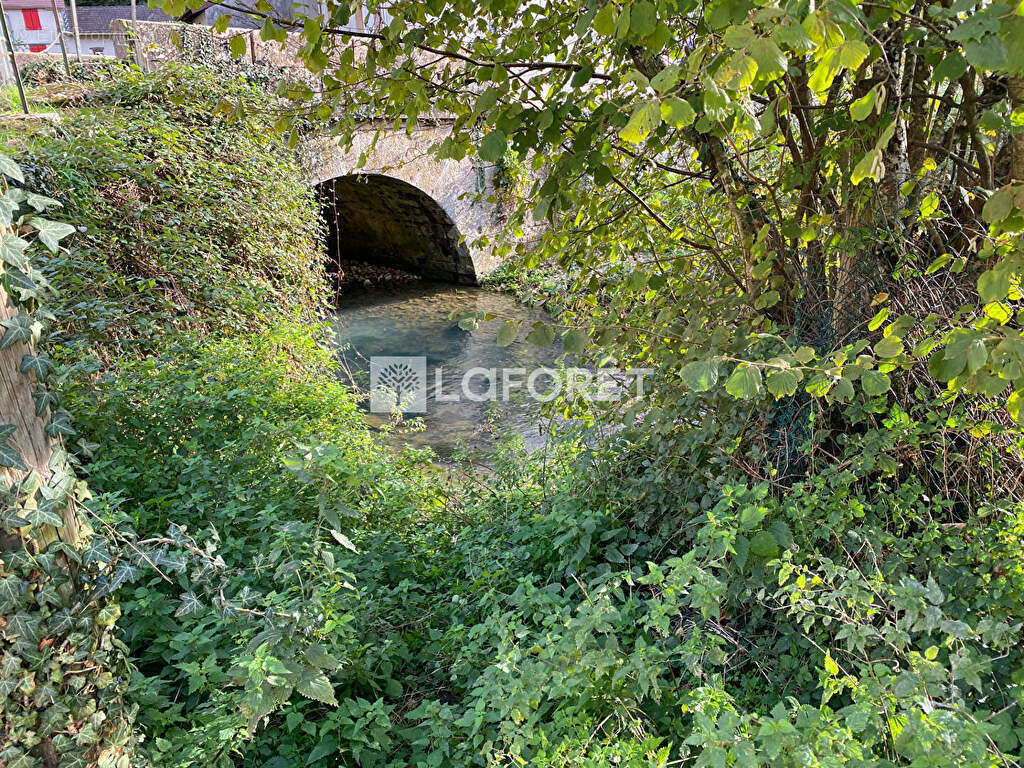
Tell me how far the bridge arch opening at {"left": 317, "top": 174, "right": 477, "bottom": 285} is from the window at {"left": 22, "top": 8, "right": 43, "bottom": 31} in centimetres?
2712

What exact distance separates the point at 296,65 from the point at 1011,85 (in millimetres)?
9200

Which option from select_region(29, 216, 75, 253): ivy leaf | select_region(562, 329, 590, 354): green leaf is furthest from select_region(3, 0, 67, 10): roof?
select_region(562, 329, 590, 354): green leaf

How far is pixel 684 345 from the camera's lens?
2.80 meters

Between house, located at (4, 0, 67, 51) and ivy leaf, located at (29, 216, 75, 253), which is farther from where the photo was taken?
house, located at (4, 0, 67, 51)

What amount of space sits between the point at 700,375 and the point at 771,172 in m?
2.41

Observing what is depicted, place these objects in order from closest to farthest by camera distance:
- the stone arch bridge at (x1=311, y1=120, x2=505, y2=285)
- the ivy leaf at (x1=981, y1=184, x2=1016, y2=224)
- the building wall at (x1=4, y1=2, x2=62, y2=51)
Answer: the ivy leaf at (x1=981, y1=184, x2=1016, y2=224) → the stone arch bridge at (x1=311, y1=120, x2=505, y2=285) → the building wall at (x1=4, y1=2, x2=62, y2=51)

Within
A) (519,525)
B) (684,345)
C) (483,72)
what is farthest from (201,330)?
(684,345)

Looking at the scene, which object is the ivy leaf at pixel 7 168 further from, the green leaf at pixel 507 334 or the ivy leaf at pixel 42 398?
the green leaf at pixel 507 334

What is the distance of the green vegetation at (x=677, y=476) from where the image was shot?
1622 mm

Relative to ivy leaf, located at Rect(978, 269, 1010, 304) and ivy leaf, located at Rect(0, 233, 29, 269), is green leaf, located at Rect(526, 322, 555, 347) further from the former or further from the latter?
ivy leaf, located at Rect(0, 233, 29, 269)

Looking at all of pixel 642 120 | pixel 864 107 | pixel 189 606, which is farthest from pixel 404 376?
pixel 642 120

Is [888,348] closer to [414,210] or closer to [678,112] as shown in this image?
[678,112]

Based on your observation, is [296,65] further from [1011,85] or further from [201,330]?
[1011,85]

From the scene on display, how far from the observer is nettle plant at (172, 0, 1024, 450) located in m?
1.65
